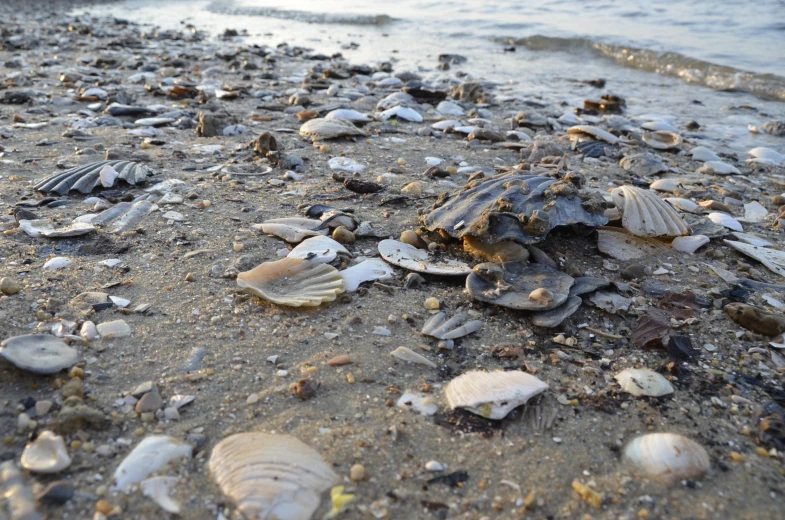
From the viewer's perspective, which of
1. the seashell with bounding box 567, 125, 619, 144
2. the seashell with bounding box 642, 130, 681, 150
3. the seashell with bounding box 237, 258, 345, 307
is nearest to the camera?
the seashell with bounding box 237, 258, 345, 307

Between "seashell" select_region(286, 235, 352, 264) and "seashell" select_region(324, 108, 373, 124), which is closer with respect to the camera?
"seashell" select_region(286, 235, 352, 264)

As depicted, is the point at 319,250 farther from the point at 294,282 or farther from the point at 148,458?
the point at 148,458

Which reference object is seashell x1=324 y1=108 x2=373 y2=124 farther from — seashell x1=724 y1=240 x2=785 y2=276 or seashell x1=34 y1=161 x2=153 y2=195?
seashell x1=724 y1=240 x2=785 y2=276

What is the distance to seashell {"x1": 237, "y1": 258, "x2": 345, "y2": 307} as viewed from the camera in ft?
7.94

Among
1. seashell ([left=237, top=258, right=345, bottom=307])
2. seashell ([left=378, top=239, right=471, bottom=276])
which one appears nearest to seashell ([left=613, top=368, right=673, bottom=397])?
seashell ([left=378, top=239, right=471, bottom=276])

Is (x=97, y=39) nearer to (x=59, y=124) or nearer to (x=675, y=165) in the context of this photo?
(x=59, y=124)

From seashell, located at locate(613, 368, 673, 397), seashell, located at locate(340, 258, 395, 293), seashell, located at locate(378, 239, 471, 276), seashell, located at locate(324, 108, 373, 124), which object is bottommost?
seashell, located at locate(613, 368, 673, 397)

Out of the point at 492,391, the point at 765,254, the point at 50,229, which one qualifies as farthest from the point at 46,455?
the point at 765,254

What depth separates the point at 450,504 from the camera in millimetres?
1565

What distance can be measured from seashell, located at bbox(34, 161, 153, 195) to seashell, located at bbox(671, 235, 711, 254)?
10.4 feet

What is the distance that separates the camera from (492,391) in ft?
6.29

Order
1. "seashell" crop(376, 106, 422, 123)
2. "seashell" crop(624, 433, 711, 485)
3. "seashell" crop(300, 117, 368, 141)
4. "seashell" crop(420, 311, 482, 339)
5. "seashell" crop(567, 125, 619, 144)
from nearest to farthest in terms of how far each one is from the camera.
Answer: "seashell" crop(624, 433, 711, 485), "seashell" crop(420, 311, 482, 339), "seashell" crop(300, 117, 368, 141), "seashell" crop(567, 125, 619, 144), "seashell" crop(376, 106, 422, 123)

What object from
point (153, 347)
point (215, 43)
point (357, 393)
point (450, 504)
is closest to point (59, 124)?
point (153, 347)

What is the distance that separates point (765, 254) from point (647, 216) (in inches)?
23.8
